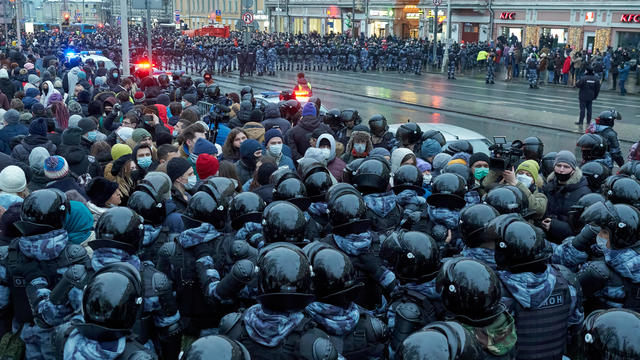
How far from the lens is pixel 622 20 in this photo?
35219 millimetres

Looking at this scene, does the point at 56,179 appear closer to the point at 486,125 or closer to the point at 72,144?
the point at 72,144

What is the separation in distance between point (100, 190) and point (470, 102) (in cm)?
1949

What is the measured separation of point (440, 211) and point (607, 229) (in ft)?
4.25

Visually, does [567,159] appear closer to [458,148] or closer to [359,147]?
[458,148]

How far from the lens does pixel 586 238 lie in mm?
4316

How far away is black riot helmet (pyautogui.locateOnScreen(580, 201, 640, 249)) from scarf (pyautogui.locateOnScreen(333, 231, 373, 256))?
60.9 inches

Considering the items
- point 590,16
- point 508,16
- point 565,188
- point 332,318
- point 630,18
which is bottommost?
point 332,318

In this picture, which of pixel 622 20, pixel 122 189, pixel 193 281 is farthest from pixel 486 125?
pixel 622 20

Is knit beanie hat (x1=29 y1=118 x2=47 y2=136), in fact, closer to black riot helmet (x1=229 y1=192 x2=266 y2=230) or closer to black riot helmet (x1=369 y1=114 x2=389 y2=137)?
black riot helmet (x1=369 y1=114 x2=389 y2=137)

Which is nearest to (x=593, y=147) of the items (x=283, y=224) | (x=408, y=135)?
(x=408, y=135)

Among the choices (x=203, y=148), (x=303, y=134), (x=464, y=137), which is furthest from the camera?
(x=464, y=137)

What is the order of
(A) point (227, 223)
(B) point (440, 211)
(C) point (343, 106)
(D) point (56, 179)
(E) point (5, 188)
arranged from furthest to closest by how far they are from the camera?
(C) point (343, 106)
(D) point (56, 179)
(E) point (5, 188)
(B) point (440, 211)
(A) point (227, 223)

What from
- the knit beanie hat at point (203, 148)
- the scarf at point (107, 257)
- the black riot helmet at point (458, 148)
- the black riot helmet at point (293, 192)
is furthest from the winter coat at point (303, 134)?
the scarf at point (107, 257)

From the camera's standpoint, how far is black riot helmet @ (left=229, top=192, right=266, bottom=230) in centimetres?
446
